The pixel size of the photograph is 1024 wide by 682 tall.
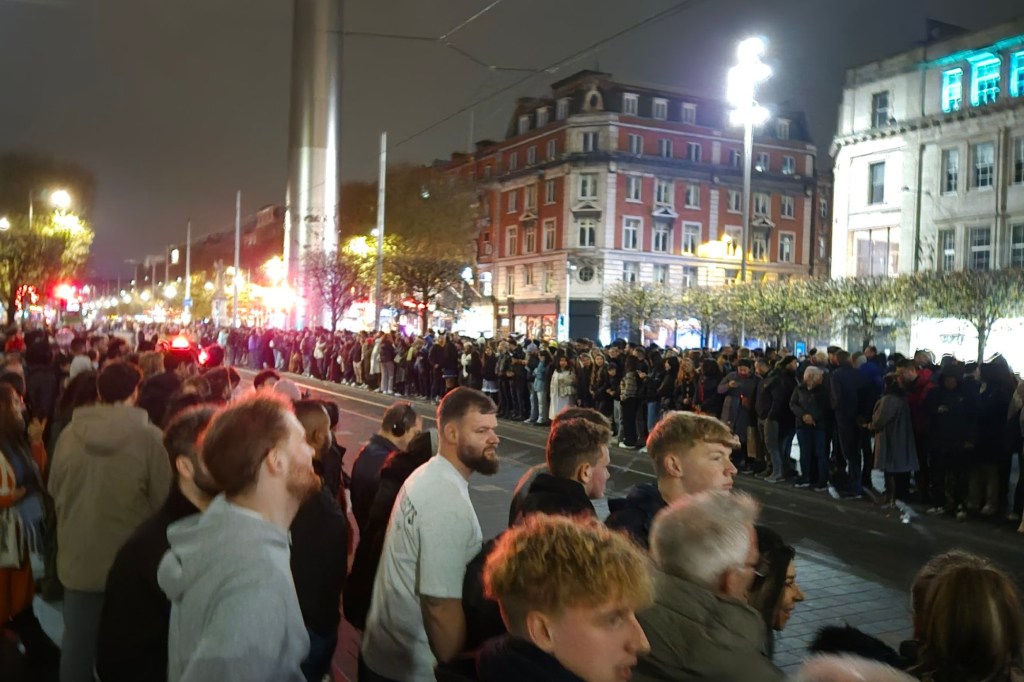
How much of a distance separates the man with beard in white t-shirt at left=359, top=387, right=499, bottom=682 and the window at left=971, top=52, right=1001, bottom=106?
36.9 m

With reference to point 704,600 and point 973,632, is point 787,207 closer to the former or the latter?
point 973,632

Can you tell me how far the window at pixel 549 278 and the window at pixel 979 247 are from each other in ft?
110

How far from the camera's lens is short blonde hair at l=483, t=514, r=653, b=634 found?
2.08 meters

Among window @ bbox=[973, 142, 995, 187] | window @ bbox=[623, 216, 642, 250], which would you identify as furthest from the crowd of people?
window @ bbox=[623, 216, 642, 250]

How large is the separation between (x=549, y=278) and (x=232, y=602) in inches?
2541

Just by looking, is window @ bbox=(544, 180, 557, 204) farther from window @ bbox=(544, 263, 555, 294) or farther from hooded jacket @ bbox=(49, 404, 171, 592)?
hooded jacket @ bbox=(49, 404, 171, 592)

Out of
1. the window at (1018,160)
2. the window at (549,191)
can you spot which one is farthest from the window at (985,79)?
the window at (549,191)

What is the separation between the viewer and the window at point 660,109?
66.2 meters

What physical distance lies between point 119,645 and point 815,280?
97.4 feet

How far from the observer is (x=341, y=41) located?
183 feet

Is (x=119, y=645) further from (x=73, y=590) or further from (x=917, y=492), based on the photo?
(x=917, y=492)

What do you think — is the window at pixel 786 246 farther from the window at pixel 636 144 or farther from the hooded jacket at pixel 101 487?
the hooded jacket at pixel 101 487

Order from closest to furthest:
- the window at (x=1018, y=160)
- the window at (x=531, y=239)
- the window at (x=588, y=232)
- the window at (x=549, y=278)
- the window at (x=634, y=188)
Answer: the window at (x=1018, y=160)
the window at (x=634, y=188)
the window at (x=588, y=232)
the window at (x=549, y=278)
the window at (x=531, y=239)

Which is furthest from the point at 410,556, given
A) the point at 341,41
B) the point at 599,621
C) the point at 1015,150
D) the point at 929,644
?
the point at 341,41
